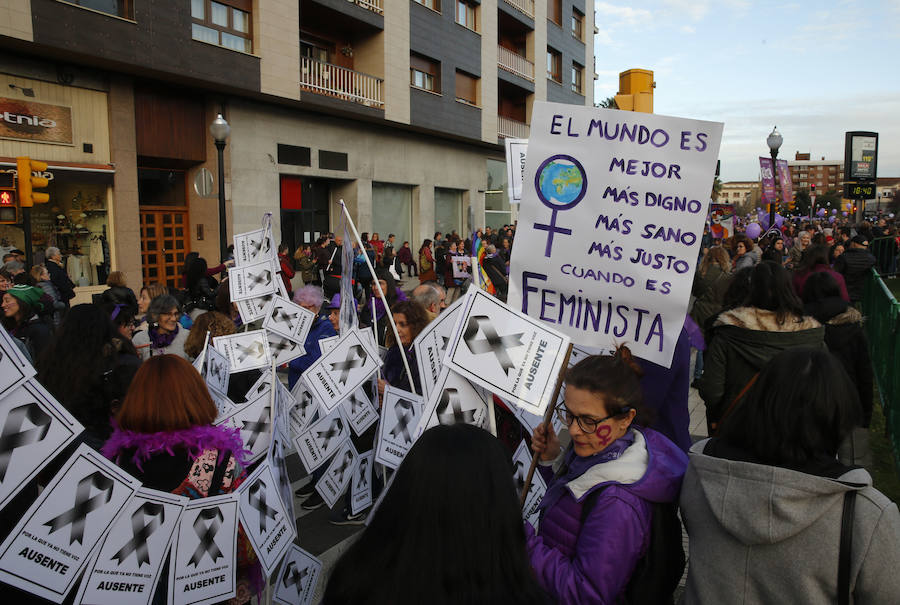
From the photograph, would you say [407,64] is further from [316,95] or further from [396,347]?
[396,347]

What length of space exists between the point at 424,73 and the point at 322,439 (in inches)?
898

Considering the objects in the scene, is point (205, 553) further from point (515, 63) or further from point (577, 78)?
point (577, 78)

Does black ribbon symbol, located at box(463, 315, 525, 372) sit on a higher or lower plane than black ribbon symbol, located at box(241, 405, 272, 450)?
higher

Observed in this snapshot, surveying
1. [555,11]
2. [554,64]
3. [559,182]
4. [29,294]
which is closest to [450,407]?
[559,182]

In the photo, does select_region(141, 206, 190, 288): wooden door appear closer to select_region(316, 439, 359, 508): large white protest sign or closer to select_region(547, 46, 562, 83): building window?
select_region(316, 439, 359, 508): large white protest sign

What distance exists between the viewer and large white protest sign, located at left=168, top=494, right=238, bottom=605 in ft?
8.33

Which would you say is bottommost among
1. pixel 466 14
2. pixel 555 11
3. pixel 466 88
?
pixel 466 88

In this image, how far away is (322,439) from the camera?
4.42 meters

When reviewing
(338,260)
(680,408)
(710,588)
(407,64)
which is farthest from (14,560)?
(407,64)

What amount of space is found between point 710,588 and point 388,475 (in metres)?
2.88

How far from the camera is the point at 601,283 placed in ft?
9.27

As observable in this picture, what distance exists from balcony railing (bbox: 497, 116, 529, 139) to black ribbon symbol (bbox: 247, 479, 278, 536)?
2841 centimetres

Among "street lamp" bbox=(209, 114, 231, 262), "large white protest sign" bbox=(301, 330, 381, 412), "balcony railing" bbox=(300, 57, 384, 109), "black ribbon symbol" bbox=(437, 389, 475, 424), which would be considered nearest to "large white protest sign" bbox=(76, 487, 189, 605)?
"black ribbon symbol" bbox=(437, 389, 475, 424)

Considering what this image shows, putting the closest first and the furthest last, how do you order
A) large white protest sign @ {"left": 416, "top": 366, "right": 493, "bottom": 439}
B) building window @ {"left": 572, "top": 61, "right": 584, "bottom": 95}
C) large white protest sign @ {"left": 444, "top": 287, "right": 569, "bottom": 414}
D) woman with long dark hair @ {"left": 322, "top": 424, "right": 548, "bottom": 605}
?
woman with long dark hair @ {"left": 322, "top": 424, "right": 548, "bottom": 605} → large white protest sign @ {"left": 444, "top": 287, "right": 569, "bottom": 414} → large white protest sign @ {"left": 416, "top": 366, "right": 493, "bottom": 439} → building window @ {"left": 572, "top": 61, "right": 584, "bottom": 95}
